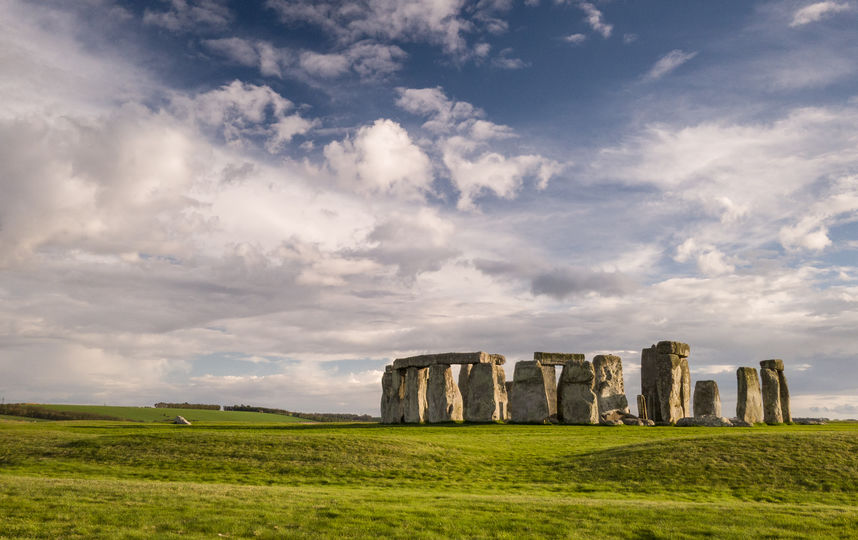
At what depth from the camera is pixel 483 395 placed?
40.1m

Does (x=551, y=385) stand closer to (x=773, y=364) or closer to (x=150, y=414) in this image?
(x=773, y=364)

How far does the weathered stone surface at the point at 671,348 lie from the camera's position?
131 feet

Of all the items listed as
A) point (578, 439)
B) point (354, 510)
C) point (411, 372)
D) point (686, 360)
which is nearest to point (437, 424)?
point (411, 372)

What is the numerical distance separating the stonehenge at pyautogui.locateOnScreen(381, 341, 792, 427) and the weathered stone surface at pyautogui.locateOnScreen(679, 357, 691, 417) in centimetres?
6

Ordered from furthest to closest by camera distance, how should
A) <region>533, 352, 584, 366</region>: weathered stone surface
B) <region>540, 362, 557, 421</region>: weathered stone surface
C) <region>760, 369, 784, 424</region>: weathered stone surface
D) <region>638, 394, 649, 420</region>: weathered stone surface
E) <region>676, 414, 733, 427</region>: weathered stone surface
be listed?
<region>638, 394, 649, 420</region>: weathered stone surface < <region>760, 369, 784, 424</region>: weathered stone surface < <region>533, 352, 584, 366</region>: weathered stone surface < <region>540, 362, 557, 421</region>: weathered stone surface < <region>676, 414, 733, 427</region>: weathered stone surface

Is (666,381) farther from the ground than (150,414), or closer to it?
farther from the ground

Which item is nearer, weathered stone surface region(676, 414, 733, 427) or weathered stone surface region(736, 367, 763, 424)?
weathered stone surface region(676, 414, 733, 427)

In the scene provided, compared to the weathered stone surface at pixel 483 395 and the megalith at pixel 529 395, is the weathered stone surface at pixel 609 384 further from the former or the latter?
the weathered stone surface at pixel 483 395

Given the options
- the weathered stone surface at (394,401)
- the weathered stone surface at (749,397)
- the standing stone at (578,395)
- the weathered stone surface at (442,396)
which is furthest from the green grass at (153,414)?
the weathered stone surface at (749,397)

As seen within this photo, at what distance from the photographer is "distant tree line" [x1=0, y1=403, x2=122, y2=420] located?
210 feet

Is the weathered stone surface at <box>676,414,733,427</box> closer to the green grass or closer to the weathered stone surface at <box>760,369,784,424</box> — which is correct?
the weathered stone surface at <box>760,369,784,424</box>

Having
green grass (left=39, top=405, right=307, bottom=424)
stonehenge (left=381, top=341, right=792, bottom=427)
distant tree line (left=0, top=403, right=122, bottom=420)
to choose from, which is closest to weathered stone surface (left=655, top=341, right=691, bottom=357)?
stonehenge (left=381, top=341, right=792, bottom=427)

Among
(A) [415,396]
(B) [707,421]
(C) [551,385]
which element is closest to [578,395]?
(C) [551,385]

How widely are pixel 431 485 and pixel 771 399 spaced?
30.2 meters
